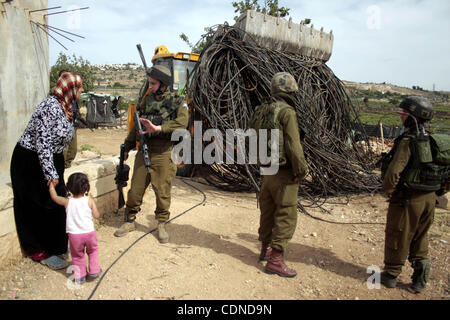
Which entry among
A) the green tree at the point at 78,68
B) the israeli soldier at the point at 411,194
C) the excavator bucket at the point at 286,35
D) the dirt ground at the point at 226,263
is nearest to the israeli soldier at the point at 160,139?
the dirt ground at the point at 226,263

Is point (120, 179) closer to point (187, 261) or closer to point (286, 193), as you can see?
point (187, 261)

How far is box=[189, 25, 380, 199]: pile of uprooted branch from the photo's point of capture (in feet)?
17.1

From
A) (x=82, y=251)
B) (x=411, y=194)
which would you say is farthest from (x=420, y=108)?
(x=82, y=251)

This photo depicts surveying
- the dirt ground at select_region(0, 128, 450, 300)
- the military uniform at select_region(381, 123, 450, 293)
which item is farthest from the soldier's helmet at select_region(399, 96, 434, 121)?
the dirt ground at select_region(0, 128, 450, 300)

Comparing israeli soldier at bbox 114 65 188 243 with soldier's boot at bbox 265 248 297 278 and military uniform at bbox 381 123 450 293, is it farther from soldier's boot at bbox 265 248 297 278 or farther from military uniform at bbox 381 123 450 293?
military uniform at bbox 381 123 450 293

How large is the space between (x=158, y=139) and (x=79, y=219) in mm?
1183

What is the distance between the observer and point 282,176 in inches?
110

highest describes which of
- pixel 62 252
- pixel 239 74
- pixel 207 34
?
pixel 207 34

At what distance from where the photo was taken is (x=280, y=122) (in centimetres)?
272

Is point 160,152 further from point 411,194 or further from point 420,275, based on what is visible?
point 420,275

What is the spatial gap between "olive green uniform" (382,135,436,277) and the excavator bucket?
4196 millimetres
